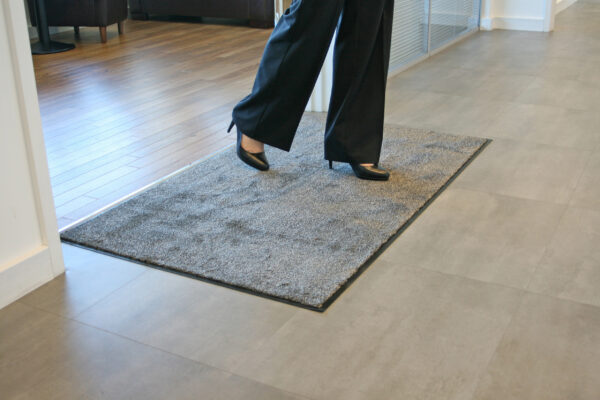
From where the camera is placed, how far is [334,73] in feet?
6.17

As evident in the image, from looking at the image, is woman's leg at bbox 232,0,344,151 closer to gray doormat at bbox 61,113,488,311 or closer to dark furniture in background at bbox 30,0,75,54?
gray doormat at bbox 61,113,488,311

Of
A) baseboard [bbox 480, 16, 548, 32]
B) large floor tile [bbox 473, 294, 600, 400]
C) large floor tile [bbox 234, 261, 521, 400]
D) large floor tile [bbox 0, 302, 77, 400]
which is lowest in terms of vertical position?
large floor tile [bbox 473, 294, 600, 400]

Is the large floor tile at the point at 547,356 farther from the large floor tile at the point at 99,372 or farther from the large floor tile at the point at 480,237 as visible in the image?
the large floor tile at the point at 99,372

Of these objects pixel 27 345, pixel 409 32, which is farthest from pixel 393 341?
pixel 409 32

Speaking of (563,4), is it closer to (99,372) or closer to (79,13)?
(79,13)

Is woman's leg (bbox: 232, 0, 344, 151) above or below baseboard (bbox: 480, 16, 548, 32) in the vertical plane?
above

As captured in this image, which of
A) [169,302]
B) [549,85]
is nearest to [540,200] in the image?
[169,302]

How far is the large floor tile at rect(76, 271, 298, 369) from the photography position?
118cm

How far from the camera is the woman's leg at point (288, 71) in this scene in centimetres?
177

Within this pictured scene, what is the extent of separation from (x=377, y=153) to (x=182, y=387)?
104cm

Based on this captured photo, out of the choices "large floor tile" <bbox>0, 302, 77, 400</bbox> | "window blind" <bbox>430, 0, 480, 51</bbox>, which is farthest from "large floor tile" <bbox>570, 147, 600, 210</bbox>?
"window blind" <bbox>430, 0, 480, 51</bbox>

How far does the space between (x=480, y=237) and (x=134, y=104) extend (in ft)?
5.82

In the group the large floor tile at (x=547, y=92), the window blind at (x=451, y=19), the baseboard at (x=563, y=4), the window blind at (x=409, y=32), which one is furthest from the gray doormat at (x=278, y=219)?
the baseboard at (x=563, y=4)

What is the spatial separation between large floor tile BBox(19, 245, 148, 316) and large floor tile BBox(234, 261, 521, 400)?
386 mm
